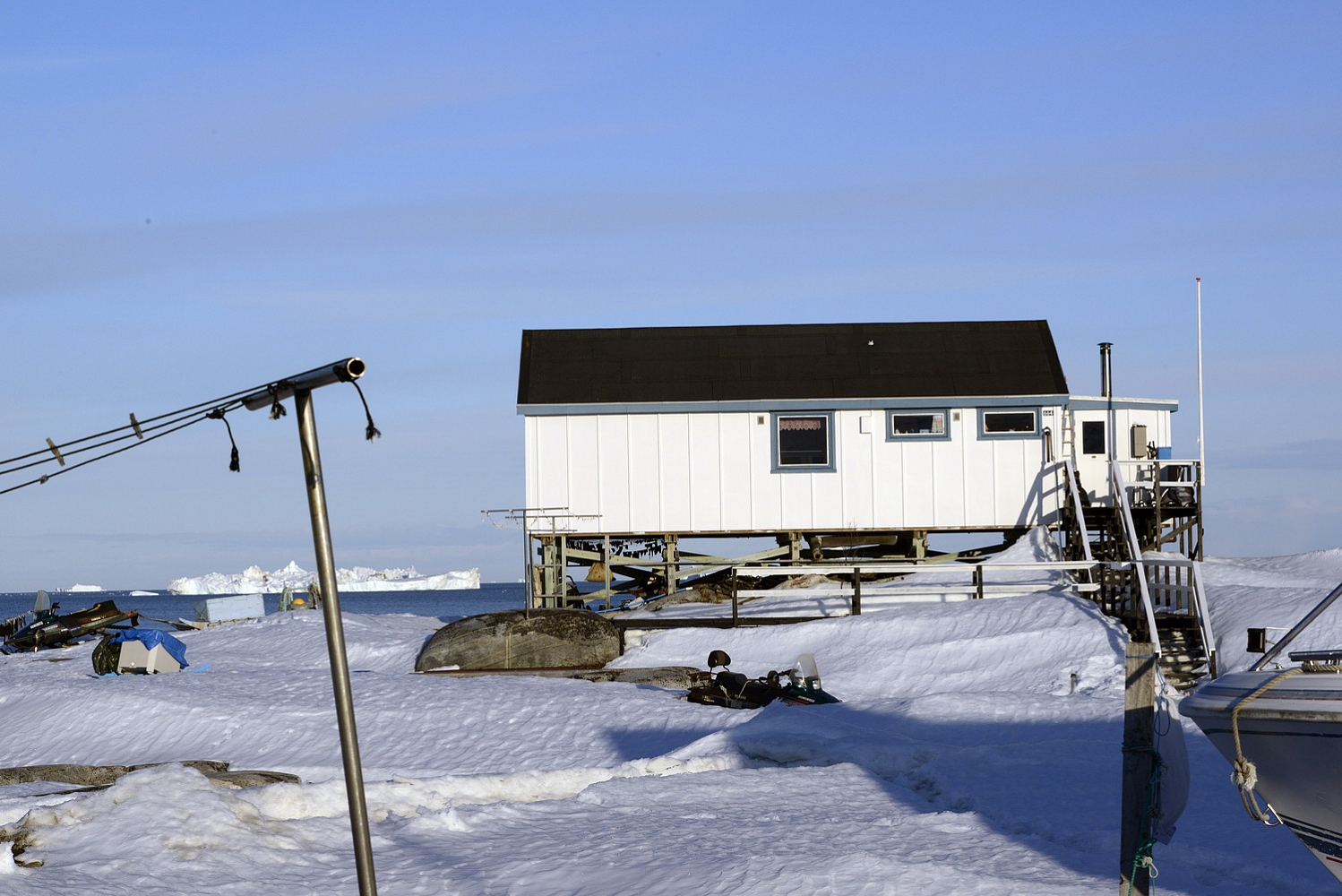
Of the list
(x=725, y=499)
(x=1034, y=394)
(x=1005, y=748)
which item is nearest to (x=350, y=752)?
(x=1005, y=748)

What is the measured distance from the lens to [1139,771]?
7383 mm

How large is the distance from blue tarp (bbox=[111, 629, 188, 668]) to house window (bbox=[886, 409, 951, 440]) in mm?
13438

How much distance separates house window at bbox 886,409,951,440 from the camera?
82.0 ft

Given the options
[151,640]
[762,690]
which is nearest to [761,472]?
[762,690]

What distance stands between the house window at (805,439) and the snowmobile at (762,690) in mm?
10043

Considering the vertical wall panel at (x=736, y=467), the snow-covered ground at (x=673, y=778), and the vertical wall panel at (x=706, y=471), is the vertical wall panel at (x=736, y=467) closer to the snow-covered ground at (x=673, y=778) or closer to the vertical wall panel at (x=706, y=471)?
the vertical wall panel at (x=706, y=471)

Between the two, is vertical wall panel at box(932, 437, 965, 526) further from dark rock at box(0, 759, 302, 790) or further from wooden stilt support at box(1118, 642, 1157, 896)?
wooden stilt support at box(1118, 642, 1157, 896)

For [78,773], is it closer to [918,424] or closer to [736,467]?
[736,467]

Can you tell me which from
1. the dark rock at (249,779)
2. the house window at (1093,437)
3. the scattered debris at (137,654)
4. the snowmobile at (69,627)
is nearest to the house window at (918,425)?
the house window at (1093,437)

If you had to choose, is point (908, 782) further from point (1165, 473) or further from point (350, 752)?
point (1165, 473)

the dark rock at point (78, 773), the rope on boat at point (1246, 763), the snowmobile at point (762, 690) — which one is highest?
the rope on boat at point (1246, 763)

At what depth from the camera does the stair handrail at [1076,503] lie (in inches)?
878

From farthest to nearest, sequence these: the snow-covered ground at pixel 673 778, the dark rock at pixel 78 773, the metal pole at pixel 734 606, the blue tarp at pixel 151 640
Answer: the metal pole at pixel 734 606, the blue tarp at pixel 151 640, the dark rock at pixel 78 773, the snow-covered ground at pixel 673 778

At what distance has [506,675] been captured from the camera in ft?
57.5
